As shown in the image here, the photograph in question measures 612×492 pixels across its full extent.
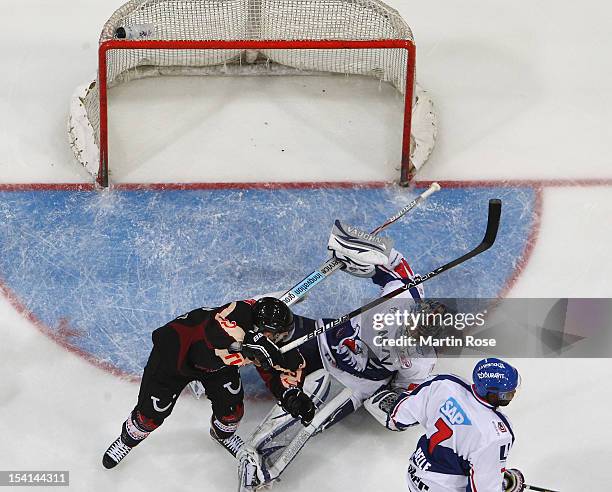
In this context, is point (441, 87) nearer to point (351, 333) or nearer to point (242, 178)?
point (242, 178)

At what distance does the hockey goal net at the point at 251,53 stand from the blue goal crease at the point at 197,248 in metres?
0.28

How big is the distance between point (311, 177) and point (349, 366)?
1302 mm

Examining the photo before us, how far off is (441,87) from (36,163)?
219 centimetres

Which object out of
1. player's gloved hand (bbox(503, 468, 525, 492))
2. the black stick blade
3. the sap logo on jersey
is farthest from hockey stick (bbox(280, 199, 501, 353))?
player's gloved hand (bbox(503, 468, 525, 492))

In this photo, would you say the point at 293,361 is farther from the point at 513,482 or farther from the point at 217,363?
the point at 513,482

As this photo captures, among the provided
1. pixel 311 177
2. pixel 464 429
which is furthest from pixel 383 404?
pixel 311 177

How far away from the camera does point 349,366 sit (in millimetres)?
5727

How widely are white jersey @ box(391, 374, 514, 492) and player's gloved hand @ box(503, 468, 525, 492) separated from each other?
0.57ft

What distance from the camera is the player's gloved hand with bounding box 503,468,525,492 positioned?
5.12 metres

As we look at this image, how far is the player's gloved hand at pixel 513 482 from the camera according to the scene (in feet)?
16.8

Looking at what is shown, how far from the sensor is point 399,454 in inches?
227

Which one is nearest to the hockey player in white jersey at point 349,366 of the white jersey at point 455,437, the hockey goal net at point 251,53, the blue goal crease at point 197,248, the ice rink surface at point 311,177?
the ice rink surface at point 311,177

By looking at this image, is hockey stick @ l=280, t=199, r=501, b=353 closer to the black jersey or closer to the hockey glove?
the black jersey

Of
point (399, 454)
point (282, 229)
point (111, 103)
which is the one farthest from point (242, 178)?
point (399, 454)
